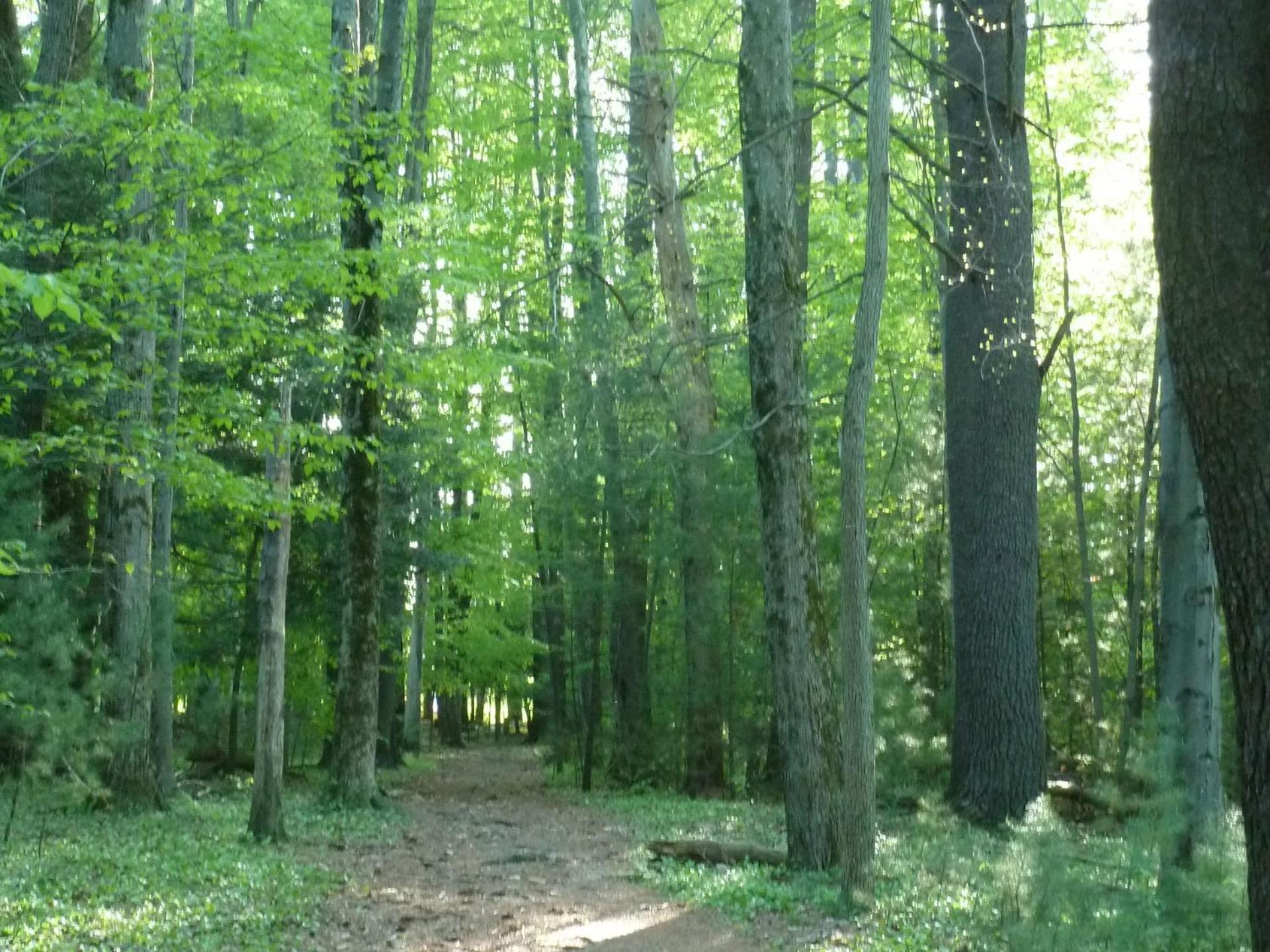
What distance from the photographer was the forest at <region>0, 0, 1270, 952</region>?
7668mm

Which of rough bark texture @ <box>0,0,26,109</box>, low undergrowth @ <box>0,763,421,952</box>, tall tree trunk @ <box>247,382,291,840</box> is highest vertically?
Result: rough bark texture @ <box>0,0,26,109</box>

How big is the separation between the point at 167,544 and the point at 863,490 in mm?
10253

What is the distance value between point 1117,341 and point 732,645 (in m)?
7.17

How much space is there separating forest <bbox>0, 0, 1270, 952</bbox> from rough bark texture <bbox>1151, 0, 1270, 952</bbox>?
14mm

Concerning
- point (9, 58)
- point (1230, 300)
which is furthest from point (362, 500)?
point (1230, 300)

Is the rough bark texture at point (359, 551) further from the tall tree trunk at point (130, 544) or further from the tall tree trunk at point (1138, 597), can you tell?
the tall tree trunk at point (1138, 597)

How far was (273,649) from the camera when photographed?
12.3 meters

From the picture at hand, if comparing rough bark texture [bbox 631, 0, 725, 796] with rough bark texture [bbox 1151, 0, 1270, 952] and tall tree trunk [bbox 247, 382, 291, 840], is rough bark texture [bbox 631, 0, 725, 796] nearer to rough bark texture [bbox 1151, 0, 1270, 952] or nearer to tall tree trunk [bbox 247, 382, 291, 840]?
tall tree trunk [bbox 247, 382, 291, 840]

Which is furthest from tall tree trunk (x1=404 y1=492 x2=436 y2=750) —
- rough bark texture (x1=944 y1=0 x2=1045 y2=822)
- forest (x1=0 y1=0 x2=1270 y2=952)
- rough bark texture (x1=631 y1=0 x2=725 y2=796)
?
rough bark texture (x1=944 y1=0 x2=1045 y2=822)

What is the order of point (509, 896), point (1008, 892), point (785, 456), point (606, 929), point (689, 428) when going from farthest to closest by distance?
point (689, 428) < point (785, 456) < point (509, 896) < point (606, 929) < point (1008, 892)

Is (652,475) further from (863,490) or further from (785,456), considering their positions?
(863,490)

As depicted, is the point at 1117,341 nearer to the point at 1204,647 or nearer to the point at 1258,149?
the point at 1204,647

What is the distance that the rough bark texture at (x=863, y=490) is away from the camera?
9.45m

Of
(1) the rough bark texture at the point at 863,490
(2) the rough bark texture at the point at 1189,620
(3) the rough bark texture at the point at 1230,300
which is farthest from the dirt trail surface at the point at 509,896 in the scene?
(3) the rough bark texture at the point at 1230,300
